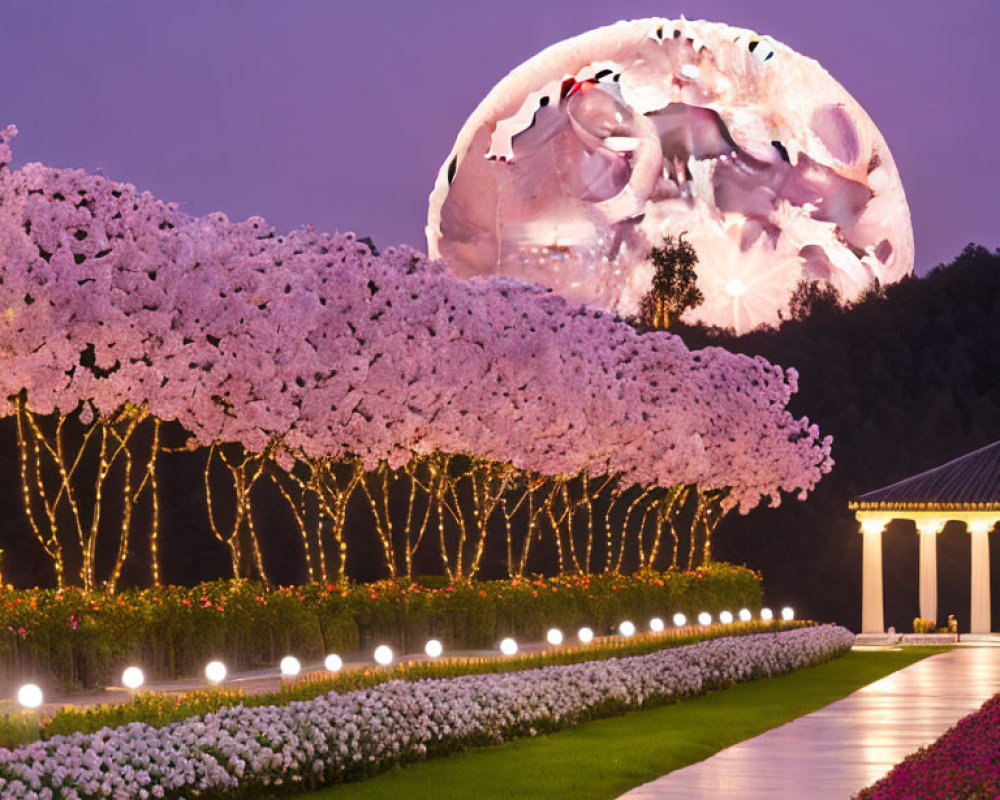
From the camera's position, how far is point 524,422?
115ft

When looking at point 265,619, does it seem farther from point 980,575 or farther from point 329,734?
point 980,575

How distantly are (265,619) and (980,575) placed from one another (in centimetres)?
2449

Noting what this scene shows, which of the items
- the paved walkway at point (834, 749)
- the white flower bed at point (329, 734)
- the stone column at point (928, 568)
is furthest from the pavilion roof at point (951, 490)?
the white flower bed at point (329, 734)

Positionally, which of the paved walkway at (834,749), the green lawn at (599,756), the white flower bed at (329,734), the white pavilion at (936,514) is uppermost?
the white pavilion at (936,514)

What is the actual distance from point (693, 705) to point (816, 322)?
43.9 metres

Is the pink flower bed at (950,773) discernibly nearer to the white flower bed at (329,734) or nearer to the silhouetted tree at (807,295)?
the white flower bed at (329,734)

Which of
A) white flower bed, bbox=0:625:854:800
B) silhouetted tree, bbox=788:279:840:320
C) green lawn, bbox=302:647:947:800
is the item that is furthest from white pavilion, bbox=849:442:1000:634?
silhouetted tree, bbox=788:279:840:320

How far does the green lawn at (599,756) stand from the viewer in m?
13.8

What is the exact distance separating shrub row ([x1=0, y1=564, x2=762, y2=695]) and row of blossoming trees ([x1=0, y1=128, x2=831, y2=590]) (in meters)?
1.50

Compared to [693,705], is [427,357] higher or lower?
higher

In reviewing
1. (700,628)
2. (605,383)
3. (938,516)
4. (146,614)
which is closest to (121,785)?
(146,614)

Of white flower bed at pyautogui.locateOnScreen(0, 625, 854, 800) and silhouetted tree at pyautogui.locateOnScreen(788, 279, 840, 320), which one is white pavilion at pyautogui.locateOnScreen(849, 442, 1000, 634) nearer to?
white flower bed at pyautogui.locateOnScreen(0, 625, 854, 800)

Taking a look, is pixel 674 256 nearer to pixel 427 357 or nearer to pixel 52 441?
pixel 52 441

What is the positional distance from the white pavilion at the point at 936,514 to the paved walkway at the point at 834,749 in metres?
18.7
